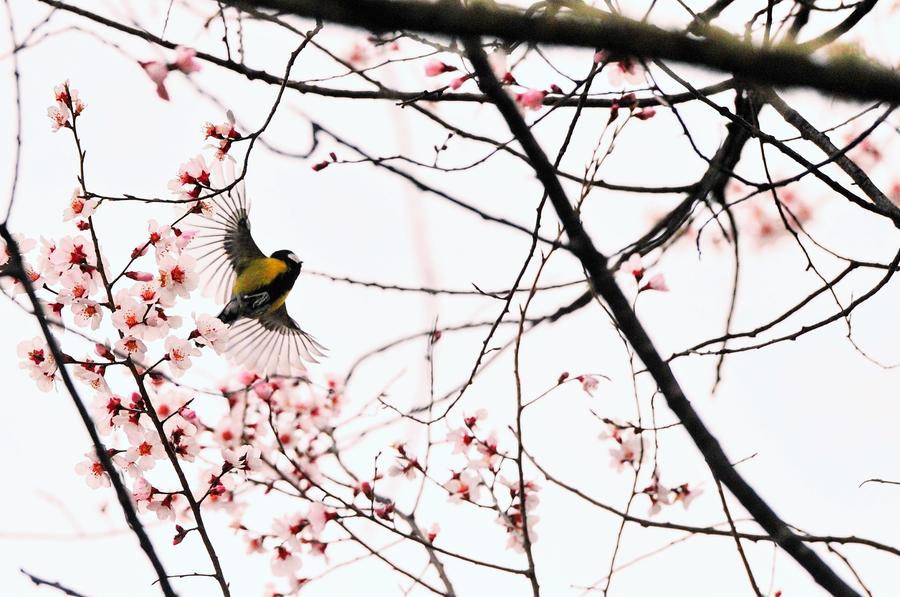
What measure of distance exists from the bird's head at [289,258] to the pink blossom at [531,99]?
251 centimetres

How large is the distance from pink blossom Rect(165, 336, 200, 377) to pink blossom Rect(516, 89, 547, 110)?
144cm

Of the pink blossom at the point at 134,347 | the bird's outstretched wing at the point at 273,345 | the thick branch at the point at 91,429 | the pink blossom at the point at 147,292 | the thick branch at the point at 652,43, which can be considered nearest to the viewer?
the thick branch at the point at 652,43

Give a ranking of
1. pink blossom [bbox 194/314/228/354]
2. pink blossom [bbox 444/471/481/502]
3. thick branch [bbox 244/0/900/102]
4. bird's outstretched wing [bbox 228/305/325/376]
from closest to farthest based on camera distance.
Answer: thick branch [bbox 244/0/900/102] → pink blossom [bbox 194/314/228/354] → pink blossom [bbox 444/471/481/502] → bird's outstretched wing [bbox 228/305/325/376]

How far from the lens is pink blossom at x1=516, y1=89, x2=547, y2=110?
300 cm

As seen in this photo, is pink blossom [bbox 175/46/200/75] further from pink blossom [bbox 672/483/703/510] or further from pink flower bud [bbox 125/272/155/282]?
pink blossom [bbox 672/483/703/510]

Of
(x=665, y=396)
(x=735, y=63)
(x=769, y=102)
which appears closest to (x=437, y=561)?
(x=665, y=396)

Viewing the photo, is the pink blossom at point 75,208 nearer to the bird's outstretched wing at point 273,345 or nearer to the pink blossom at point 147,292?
the pink blossom at point 147,292

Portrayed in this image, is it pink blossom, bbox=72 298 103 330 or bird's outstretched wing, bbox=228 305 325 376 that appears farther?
bird's outstretched wing, bbox=228 305 325 376

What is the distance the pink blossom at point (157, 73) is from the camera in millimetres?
2367

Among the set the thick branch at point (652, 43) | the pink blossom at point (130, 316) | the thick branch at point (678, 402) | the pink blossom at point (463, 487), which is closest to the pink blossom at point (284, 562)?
the pink blossom at point (463, 487)

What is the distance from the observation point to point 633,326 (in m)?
2.45

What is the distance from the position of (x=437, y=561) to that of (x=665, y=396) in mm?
1319

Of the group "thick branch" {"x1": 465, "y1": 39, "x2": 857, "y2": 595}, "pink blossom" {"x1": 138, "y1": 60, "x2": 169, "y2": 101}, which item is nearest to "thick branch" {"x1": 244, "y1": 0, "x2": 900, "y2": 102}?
"thick branch" {"x1": 465, "y1": 39, "x2": 857, "y2": 595}

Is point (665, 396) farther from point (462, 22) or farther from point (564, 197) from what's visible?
point (462, 22)
